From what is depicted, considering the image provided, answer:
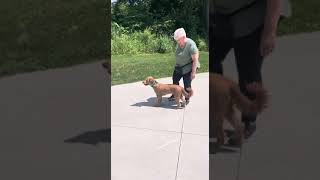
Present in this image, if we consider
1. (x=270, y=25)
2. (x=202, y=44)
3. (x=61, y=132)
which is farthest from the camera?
(x=202, y=44)

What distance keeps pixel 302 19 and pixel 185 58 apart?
8.43 feet

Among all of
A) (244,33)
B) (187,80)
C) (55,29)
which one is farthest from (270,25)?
(187,80)

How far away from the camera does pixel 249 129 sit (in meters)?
3.31

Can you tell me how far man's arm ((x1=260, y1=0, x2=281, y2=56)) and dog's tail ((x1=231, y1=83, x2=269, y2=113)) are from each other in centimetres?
25

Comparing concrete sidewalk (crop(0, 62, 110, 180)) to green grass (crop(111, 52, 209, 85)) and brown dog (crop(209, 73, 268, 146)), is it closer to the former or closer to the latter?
brown dog (crop(209, 73, 268, 146))

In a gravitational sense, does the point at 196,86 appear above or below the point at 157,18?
below

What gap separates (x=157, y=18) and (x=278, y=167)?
25.9ft

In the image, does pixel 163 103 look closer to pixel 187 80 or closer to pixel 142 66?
pixel 187 80

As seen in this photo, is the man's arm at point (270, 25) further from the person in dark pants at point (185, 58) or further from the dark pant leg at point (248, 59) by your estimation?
the person in dark pants at point (185, 58)

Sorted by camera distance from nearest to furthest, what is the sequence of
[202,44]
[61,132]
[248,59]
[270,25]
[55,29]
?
[270,25] → [248,59] → [55,29] → [61,132] → [202,44]

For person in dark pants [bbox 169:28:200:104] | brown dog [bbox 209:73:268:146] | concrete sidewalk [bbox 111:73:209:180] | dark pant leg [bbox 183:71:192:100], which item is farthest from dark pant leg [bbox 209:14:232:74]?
dark pant leg [bbox 183:71:192:100]

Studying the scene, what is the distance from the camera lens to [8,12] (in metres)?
3.14

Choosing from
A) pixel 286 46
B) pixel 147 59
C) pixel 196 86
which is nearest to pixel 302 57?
pixel 286 46

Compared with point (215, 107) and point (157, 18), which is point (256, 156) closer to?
point (215, 107)
